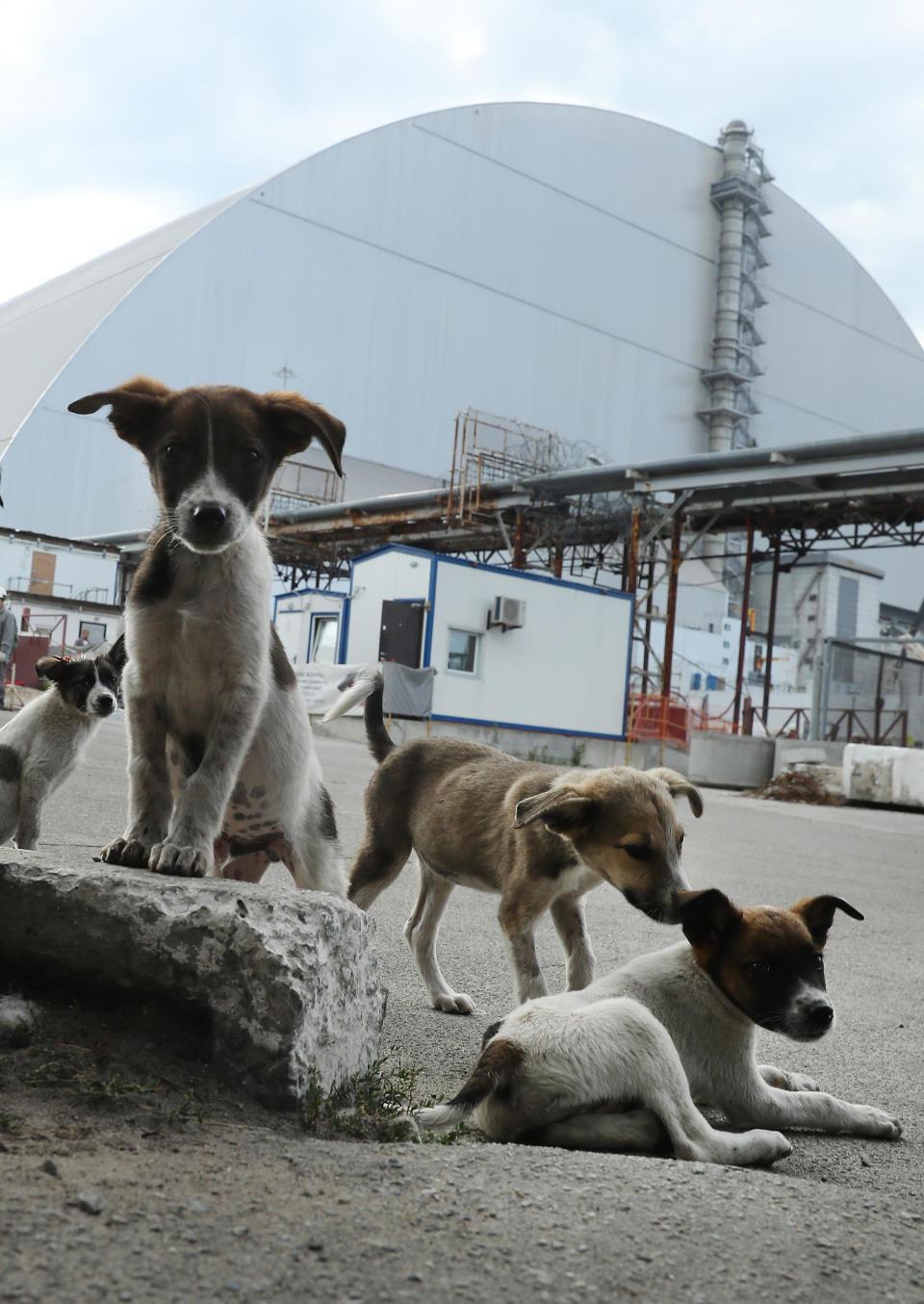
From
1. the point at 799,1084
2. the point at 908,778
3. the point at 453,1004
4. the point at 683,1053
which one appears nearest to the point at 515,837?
the point at 453,1004

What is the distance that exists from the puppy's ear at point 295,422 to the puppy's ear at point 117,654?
6.10 ft

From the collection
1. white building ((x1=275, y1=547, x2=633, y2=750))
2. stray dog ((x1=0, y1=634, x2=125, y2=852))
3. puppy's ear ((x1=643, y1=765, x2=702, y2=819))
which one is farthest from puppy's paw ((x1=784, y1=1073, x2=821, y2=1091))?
white building ((x1=275, y1=547, x2=633, y2=750))

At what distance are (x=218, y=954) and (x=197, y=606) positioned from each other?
935 mm

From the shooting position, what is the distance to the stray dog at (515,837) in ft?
12.1

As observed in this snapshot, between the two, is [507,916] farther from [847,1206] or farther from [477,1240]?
[477,1240]

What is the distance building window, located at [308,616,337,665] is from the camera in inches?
1015

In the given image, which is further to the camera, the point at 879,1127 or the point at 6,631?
the point at 6,631

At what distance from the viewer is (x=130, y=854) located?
10.5 feet

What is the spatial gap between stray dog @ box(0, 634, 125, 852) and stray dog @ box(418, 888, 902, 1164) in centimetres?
323

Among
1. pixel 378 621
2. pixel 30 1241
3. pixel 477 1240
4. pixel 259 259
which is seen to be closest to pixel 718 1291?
pixel 477 1240

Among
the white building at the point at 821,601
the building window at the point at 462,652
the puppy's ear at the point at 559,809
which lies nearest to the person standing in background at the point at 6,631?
the building window at the point at 462,652

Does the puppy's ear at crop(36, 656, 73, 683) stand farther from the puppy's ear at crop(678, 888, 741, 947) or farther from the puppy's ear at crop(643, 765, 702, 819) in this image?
the puppy's ear at crop(678, 888, 741, 947)

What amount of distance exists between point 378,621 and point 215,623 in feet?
68.6

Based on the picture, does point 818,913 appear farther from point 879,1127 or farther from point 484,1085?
point 484,1085
